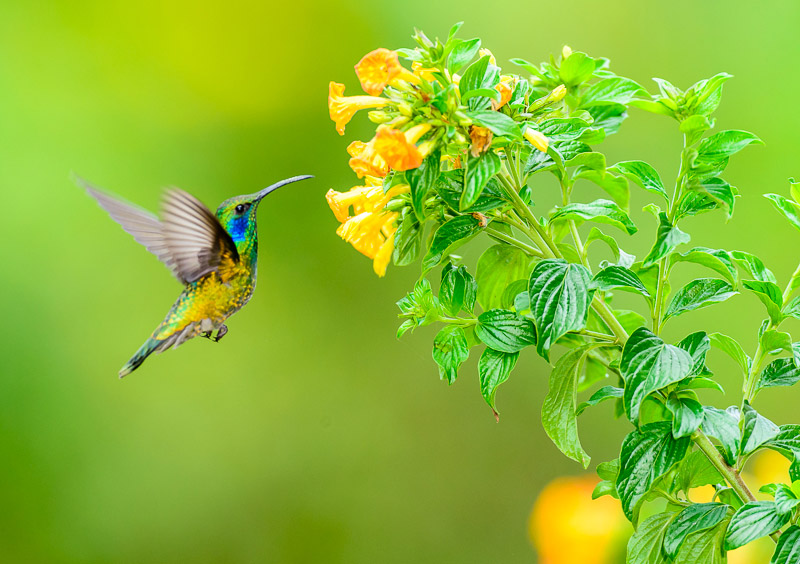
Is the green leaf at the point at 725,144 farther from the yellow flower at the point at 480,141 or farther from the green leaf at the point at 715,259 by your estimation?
the yellow flower at the point at 480,141

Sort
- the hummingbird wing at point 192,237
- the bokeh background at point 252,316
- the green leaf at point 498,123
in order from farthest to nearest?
the bokeh background at point 252,316, the hummingbird wing at point 192,237, the green leaf at point 498,123

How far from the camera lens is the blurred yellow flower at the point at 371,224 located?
2.08 feet

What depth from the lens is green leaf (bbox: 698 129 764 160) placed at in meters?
0.58

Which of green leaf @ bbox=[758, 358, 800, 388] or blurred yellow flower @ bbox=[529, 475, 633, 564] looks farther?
blurred yellow flower @ bbox=[529, 475, 633, 564]

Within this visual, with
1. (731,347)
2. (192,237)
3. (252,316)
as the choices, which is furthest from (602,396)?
(252,316)

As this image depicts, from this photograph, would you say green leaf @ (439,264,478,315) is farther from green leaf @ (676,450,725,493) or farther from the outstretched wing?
the outstretched wing

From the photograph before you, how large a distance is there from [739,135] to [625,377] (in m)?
0.22

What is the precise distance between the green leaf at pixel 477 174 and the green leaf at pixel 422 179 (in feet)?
0.09

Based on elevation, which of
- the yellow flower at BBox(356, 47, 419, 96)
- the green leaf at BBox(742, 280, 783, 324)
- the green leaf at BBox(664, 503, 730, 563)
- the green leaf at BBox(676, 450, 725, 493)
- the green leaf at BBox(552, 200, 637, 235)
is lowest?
the green leaf at BBox(664, 503, 730, 563)

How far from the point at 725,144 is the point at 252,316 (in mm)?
1772

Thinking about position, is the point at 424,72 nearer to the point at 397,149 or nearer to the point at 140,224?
the point at 397,149

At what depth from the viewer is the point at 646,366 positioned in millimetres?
550

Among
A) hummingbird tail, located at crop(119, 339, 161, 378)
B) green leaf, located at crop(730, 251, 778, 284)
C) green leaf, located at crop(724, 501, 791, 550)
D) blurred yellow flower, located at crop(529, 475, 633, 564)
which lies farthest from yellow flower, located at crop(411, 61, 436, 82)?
blurred yellow flower, located at crop(529, 475, 633, 564)

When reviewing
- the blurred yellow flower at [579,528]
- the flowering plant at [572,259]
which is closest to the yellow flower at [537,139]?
the flowering plant at [572,259]
